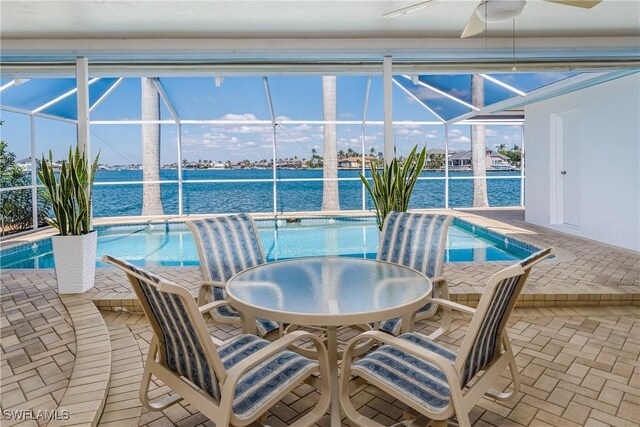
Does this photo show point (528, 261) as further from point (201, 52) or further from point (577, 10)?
point (201, 52)

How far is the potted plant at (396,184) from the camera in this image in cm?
389

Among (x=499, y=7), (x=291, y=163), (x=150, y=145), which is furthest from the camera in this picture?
(x=291, y=163)

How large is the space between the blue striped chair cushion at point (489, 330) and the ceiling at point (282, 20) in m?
2.77

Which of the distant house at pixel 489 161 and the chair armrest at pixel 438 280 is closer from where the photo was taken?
the chair armrest at pixel 438 280

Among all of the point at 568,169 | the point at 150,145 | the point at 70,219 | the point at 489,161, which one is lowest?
the point at 70,219

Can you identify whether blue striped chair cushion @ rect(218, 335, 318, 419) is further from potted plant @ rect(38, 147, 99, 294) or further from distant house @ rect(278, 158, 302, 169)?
distant house @ rect(278, 158, 302, 169)

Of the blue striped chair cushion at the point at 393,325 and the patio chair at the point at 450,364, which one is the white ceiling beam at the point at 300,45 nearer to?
the blue striped chair cushion at the point at 393,325

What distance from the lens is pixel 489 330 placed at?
1.72 meters

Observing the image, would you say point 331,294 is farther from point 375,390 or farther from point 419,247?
point 419,247

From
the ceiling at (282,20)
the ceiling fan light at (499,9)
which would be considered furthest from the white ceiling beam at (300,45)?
the ceiling fan light at (499,9)

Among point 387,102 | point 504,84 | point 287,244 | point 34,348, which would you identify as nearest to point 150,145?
point 287,244

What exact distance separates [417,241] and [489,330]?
3.63ft

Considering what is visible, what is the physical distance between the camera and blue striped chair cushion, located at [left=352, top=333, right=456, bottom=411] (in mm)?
1618

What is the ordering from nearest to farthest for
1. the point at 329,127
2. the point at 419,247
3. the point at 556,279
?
the point at 419,247 < the point at 556,279 < the point at 329,127
